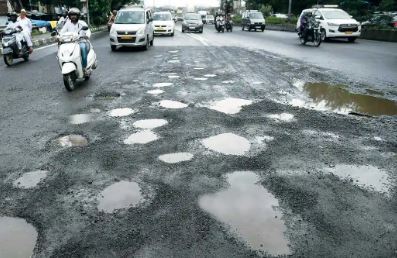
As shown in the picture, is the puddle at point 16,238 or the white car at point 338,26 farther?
the white car at point 338,26

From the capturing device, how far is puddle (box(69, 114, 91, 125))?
5.76m

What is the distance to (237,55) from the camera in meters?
14.6

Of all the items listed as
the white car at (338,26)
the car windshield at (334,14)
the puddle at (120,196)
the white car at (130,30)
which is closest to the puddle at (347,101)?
the puddle at (120,196)

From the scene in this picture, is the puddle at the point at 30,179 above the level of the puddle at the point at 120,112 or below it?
above

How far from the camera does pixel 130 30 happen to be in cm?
1608

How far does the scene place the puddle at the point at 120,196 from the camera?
3180 mm

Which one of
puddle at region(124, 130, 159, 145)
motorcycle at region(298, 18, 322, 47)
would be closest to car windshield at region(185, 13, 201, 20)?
motorcycle at region(298, 18, 322, 47)

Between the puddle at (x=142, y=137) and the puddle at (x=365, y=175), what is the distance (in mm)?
2235

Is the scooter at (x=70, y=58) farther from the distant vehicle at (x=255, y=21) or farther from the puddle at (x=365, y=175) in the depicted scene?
the distant vehicle at (x=255, y=21)

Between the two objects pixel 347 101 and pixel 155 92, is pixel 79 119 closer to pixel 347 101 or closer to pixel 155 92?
pixel 155 92

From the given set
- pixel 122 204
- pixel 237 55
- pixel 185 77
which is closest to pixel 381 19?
pixel 237 55

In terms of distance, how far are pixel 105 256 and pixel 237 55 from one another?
12.9m

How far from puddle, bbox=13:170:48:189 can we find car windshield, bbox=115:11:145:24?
14270 millimetres

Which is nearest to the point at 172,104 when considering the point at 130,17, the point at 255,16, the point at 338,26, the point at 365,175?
the point at 365,175
